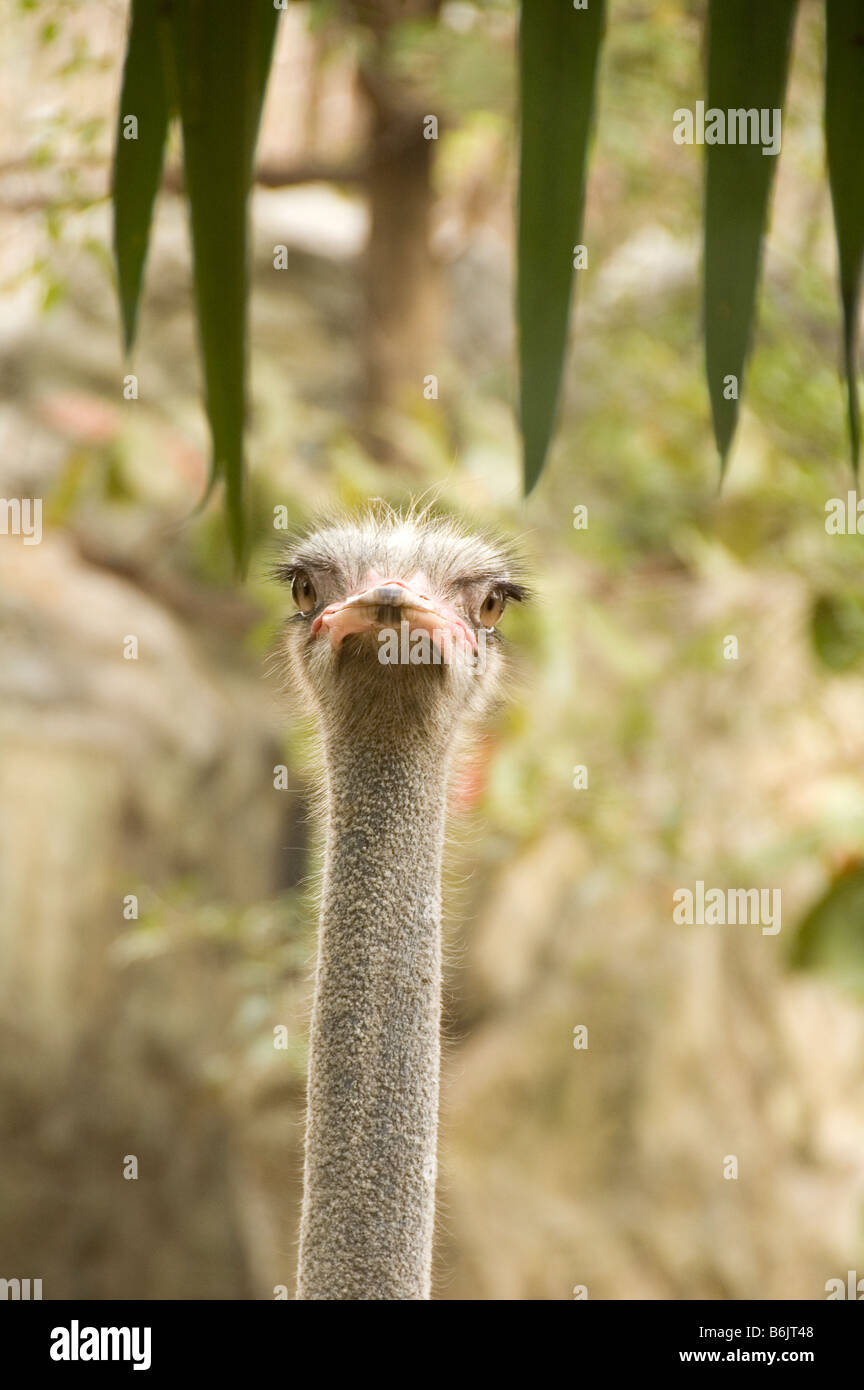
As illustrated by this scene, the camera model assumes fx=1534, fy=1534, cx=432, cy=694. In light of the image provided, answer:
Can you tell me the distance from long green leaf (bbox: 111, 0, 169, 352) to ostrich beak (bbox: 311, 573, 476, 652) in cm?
44

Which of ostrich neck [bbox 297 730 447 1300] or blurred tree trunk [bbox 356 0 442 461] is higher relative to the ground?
blurred tree trunk [bbox 356 0 442 461]

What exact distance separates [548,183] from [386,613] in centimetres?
51

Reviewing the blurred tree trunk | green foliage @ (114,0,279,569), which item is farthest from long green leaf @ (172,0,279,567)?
the blurred tree trunk

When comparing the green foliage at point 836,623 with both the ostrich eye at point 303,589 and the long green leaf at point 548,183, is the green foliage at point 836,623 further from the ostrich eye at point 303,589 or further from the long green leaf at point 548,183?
the long green leaf at point 548,183

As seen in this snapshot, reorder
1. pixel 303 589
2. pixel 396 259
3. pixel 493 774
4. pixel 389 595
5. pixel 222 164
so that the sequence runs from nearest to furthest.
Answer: pixel 222 164, pixel 389 595, pixel 303 589, pixel 493 774, pixel 396 259

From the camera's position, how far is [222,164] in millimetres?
458

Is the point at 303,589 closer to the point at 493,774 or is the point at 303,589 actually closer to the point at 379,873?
the point at 379,873

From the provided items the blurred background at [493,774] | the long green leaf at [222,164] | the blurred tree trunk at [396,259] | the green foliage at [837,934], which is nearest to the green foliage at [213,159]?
the long green leaf at [222,164]

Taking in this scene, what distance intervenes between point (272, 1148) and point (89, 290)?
2964 mm

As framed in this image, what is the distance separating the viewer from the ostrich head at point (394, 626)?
39.2 inches

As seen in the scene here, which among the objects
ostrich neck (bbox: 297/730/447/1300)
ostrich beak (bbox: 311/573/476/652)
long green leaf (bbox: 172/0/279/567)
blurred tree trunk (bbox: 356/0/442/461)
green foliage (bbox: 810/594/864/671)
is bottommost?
ostrich neck (bbox: 297/730/447/1300)

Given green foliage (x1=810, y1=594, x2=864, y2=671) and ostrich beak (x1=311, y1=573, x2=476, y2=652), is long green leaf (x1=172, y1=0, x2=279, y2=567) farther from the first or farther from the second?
green foliage (x1=810, y1=594, x2=864, y2=671)

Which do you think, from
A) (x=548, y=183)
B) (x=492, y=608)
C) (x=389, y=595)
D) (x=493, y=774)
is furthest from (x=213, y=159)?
(x=493, y=774)

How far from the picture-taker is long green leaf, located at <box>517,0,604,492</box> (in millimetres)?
473
